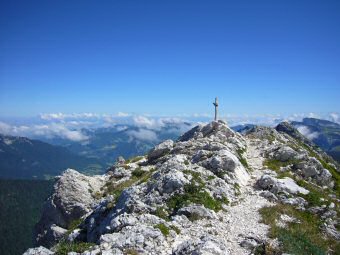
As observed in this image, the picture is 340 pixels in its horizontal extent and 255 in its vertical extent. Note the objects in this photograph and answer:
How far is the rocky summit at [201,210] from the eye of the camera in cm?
1842

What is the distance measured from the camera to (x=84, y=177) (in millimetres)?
41031

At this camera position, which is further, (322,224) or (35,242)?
(35,242)

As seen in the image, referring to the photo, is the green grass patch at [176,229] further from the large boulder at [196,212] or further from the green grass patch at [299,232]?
the green grass patch at [299,232]

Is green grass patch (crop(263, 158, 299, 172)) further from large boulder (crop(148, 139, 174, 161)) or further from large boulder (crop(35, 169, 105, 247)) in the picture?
large boulder (crop(35, 169, 105, 247))

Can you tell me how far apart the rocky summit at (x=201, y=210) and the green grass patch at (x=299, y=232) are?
0.07 m

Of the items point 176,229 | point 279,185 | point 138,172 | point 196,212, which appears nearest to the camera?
point 176,229

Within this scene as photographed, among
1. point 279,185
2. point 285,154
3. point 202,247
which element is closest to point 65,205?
point 279,185

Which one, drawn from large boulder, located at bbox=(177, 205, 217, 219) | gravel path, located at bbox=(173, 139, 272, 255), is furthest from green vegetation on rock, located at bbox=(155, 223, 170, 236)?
large boulder, located at bbox=(177, 205, 217, 219)

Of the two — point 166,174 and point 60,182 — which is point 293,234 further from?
point 60,182

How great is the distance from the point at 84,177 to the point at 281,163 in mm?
26176

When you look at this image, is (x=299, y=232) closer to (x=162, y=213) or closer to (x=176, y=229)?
(x=176, y=229)

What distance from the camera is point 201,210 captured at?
2308cm

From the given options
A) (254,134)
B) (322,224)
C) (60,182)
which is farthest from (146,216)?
(254,134)

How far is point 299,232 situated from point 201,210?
671 centimetres
